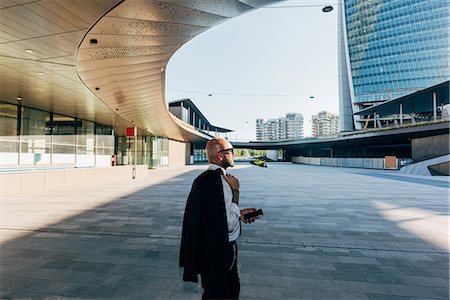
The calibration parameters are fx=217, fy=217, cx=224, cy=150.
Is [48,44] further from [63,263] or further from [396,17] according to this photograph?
[396,17]

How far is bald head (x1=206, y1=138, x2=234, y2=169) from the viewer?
189 centimetres

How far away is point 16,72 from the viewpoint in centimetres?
813

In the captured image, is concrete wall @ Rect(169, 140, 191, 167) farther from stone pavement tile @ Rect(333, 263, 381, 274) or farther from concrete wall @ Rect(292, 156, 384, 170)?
stone pavement tile @ Rect(333, 263, 381, 274)

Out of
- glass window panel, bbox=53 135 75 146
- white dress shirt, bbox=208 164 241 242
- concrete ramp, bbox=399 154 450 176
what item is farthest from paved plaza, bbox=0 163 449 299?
concrete ramp, bbox=399 154 450 176

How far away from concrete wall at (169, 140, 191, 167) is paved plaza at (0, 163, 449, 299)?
2761cm

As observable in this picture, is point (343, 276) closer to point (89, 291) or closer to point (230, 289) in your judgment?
point (230, 289)

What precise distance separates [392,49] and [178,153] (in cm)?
9250

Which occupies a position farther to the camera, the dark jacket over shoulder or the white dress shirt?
the white dress shirt

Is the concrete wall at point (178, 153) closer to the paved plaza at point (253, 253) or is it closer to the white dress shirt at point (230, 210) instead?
the paved plaza at point (253, 253)

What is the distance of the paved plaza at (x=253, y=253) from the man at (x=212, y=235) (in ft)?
4.49

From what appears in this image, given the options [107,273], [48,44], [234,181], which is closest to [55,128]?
[48,44]

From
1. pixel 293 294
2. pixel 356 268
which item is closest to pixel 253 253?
pixel 293 294

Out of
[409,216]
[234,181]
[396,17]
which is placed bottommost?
[409,216]

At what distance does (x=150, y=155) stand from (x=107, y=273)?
29.9 m
